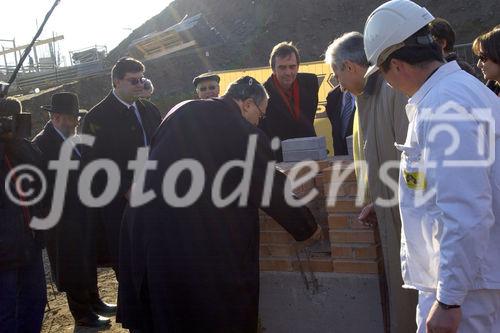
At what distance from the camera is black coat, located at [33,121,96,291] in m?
4.66

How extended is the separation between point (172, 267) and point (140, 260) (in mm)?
202

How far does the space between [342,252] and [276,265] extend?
45 cm

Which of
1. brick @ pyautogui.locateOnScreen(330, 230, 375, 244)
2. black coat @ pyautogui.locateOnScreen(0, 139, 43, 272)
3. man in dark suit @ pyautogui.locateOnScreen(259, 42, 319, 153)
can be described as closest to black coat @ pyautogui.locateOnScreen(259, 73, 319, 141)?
man in dark suit @ pyautogui.locateOnScreen(259, 42, 319, 153)

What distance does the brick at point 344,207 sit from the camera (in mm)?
2871

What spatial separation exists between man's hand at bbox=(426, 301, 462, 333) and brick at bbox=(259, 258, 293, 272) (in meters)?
1.57

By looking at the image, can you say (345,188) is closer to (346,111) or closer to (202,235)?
(202,235)

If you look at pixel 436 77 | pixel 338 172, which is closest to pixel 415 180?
pixel 436 77

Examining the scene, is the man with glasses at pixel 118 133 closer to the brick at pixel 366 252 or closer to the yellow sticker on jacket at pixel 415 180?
the brick at pixel 366 252

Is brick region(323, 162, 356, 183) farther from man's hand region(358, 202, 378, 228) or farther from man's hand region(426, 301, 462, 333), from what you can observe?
man's hand region(426, 301, 462, 333)

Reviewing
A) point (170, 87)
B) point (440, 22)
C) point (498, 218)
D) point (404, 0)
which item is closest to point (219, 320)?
point (498, 218)

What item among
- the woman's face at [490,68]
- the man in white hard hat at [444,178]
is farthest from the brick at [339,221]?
the woman's face at [490,68]

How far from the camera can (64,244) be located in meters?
4.73

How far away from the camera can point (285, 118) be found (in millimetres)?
4637

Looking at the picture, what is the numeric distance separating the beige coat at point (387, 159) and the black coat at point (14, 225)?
83.3 inches
